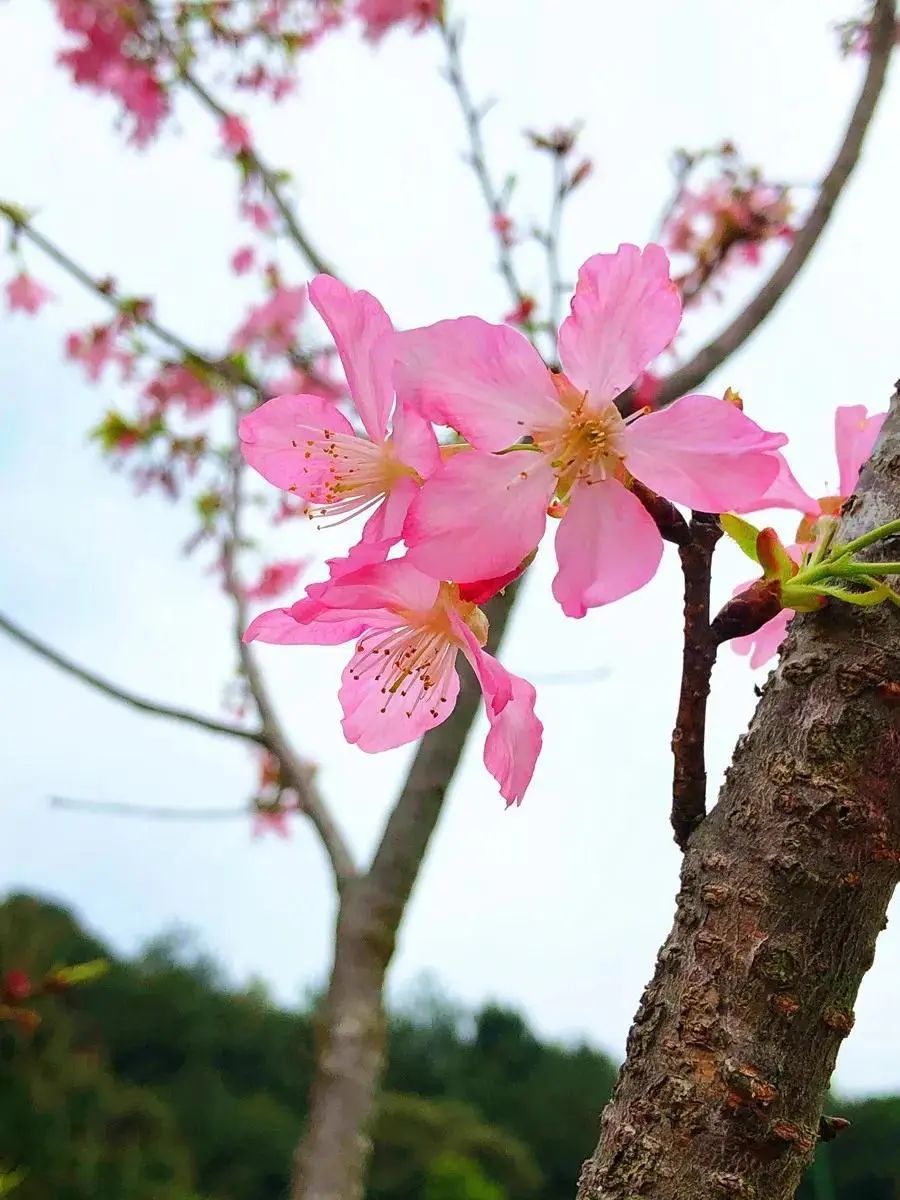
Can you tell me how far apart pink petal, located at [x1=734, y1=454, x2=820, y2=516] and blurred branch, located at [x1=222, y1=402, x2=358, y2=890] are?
80cm

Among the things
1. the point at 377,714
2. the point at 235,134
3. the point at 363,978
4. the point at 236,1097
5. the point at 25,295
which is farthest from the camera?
the point at 236,1097

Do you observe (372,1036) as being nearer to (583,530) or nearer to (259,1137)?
(583,530)

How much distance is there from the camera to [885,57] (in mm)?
1344

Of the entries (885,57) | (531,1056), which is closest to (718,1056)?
(885,57)

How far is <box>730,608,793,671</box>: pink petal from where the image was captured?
418mm

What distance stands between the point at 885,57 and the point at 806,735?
134 centimetres

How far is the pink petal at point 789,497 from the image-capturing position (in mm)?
400

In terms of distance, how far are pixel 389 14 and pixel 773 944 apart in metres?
1.97

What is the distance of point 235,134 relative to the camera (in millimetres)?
1776

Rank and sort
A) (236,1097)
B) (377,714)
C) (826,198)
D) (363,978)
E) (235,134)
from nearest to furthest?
1. (377,714)
2. (363,978)
3. (826,198)
4. (235,134)
5. (236,1097)

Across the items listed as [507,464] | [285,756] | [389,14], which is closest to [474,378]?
[507,464]

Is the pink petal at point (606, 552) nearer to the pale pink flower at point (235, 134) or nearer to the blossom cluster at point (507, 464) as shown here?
the blossom cluster at point (507, 464)

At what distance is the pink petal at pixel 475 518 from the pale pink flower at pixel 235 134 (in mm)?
1599

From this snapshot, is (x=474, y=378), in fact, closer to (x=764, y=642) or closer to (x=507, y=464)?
(x=507, y=464)
